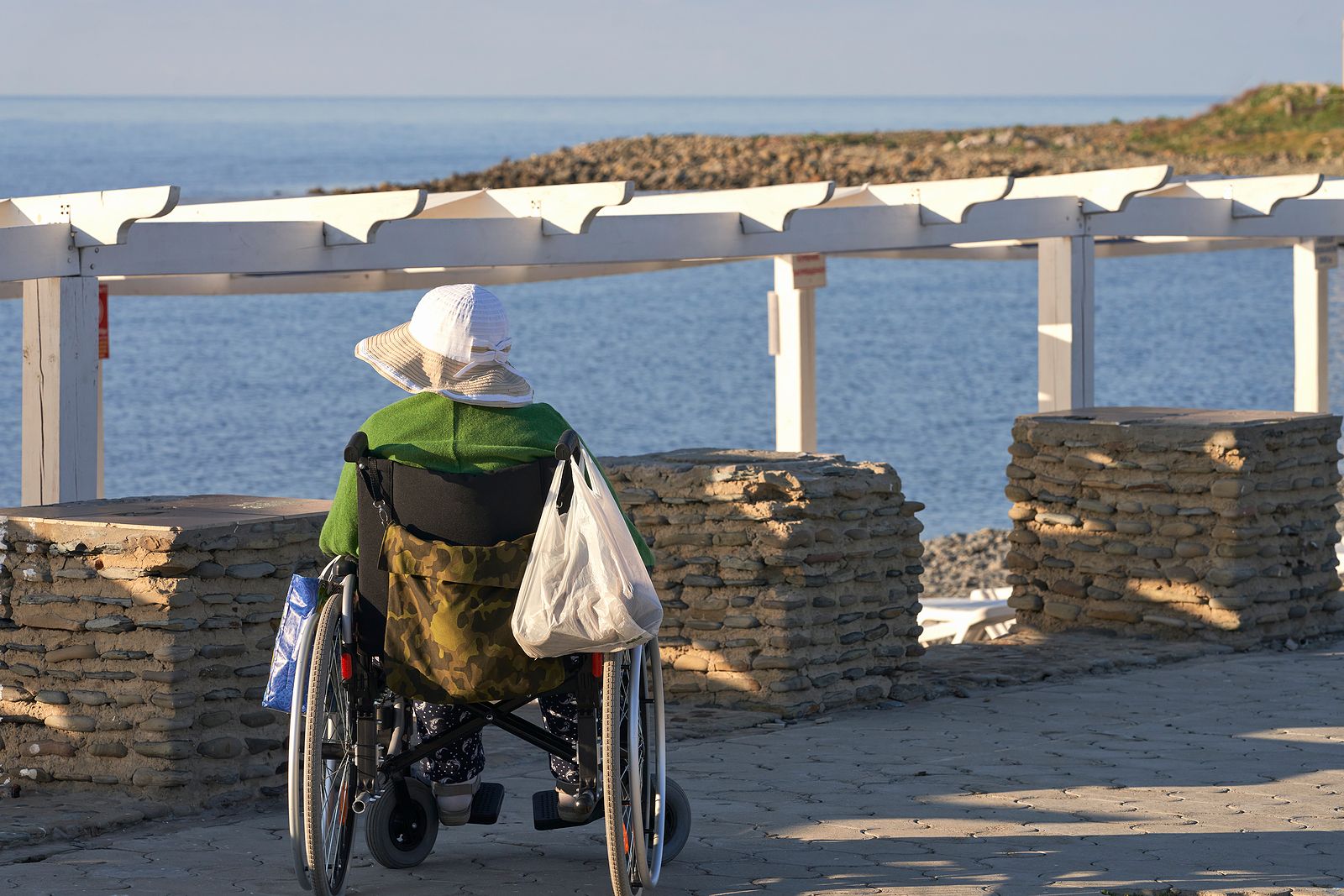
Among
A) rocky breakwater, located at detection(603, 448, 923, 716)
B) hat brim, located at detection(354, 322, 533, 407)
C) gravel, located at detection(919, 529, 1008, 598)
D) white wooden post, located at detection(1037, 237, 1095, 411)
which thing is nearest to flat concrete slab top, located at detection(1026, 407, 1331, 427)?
white wooden post, located at detection(1037, 237, 1095, 411)

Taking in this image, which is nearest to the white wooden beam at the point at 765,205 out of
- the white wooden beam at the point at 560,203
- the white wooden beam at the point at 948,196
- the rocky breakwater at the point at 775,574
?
the white wooden beam at the point at 560,203

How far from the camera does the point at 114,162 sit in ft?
334

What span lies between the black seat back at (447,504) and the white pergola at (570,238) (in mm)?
2413

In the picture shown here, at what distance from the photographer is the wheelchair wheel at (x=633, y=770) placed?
153 inches

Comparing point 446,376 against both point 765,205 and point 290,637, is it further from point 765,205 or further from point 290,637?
point 765,205

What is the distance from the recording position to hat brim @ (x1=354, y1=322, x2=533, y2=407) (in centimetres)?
411

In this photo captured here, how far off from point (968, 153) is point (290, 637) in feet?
192

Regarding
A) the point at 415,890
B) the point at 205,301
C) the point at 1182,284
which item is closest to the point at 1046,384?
the point at 415,890

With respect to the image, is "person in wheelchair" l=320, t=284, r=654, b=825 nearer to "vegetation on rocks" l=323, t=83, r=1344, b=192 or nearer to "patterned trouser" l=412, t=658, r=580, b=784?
"patterned trouser" l=412, t=658, r=580, b=784

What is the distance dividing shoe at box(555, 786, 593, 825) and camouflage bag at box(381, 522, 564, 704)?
0.94 feet

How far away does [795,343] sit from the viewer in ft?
32.0

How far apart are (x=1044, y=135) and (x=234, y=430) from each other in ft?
150

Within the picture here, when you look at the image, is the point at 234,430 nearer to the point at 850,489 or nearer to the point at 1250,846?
the point at 850,489

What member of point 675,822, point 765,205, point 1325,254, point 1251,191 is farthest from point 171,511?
point 1325,254
